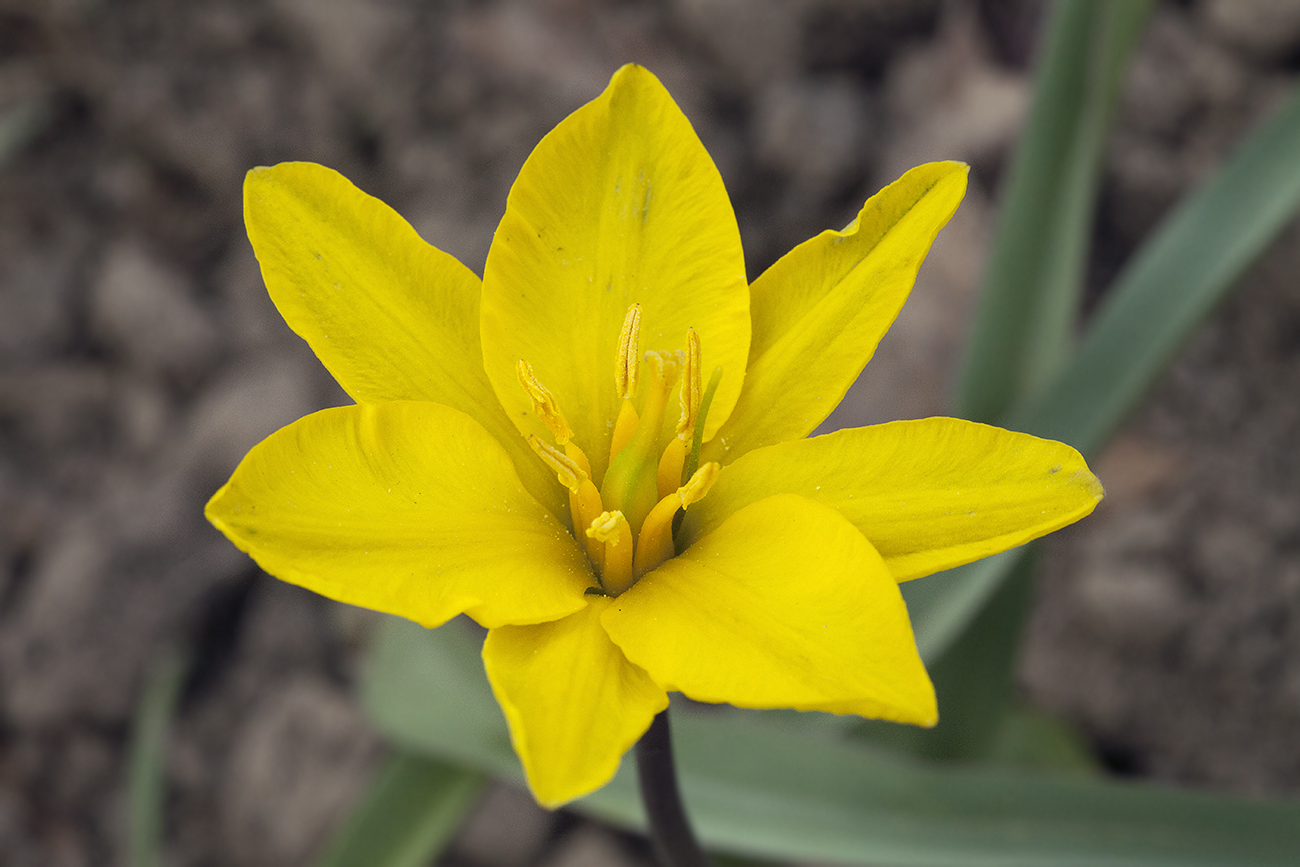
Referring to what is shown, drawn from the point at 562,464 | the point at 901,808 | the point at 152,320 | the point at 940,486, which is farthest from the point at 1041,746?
the point at 152,320

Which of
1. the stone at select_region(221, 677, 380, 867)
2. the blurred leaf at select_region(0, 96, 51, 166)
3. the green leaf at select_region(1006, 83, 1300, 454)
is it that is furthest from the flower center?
the blurred leaf at select_region(0, 96, 51, 166)

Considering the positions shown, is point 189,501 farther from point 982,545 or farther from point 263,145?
point 982,545

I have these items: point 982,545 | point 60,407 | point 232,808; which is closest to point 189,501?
point 60,407

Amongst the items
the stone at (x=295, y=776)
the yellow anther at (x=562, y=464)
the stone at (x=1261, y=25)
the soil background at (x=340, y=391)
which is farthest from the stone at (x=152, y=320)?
the stone at (x=1261, y=25)

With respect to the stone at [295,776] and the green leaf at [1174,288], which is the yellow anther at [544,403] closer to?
the green leaf at [1174,288]

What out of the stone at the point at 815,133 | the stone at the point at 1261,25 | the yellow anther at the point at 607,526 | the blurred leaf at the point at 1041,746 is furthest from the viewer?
the stone at the point at 815,133
